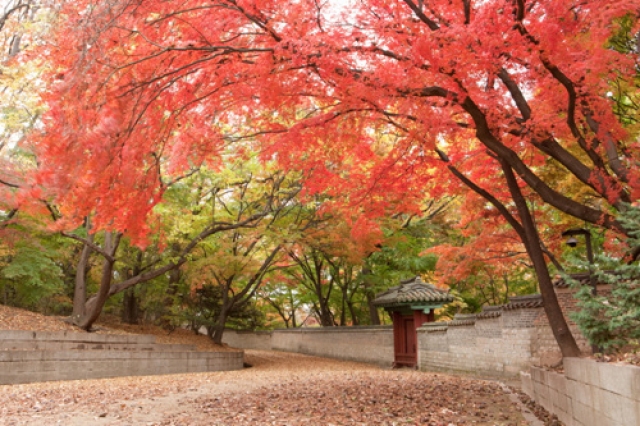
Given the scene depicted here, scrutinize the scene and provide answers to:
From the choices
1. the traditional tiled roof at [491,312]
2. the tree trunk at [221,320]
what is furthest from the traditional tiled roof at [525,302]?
the tree trunk at [221,320]

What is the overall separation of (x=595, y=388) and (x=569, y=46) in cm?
472

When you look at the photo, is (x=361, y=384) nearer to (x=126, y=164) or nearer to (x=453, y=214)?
(x=126, y=164)

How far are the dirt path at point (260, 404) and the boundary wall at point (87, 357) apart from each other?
31.7 inches

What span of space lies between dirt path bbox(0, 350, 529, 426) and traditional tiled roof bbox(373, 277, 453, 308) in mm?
6844

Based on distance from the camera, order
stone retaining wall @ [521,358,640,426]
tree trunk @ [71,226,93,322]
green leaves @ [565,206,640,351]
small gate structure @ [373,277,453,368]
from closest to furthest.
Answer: stone retaining wall @ [521,358,640,426]
green leaves @ [565,206,640,351]
tree trunk @ [71,226,93,322]
small gate structure @ [373,277,453,368]

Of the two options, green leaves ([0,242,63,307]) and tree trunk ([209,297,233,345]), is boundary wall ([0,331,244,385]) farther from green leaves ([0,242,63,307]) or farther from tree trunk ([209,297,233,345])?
tree trunk ([209,297,233,345])

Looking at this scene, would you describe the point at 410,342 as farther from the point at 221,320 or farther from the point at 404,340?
the point at 221,320

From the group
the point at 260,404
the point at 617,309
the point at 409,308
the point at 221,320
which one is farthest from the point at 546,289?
the point at 221,320

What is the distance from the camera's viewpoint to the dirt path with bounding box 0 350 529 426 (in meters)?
7.05

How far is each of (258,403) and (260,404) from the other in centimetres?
13

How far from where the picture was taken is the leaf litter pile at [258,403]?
706 centimetres

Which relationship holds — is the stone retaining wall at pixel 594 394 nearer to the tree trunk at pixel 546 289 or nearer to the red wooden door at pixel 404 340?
the tree trunk at pixel 546 289

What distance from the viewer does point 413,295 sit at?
19.0m

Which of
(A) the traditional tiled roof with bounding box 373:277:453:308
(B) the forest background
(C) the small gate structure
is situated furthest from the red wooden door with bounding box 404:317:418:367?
(B) the forest background
